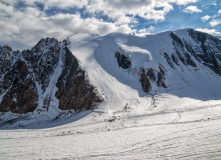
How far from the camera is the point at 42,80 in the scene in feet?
115

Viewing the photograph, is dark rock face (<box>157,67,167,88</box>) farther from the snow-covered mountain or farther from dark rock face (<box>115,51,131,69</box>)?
dark rock face (<box>115,51,131,69</box>)

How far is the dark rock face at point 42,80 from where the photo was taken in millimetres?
29781

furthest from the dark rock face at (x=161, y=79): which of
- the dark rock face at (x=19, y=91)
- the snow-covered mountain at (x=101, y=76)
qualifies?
the dark rock face at (x=19, y=91)

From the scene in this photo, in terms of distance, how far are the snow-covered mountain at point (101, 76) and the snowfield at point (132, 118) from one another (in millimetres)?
352

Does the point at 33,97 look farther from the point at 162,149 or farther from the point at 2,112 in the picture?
the point at 162,149

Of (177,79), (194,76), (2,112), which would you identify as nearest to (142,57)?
(177,79)

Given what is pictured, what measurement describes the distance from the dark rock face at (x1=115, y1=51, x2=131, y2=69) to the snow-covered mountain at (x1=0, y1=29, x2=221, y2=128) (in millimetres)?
355

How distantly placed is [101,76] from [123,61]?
1197cm

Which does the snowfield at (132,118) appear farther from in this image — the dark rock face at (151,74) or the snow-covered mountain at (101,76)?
the dark rock face at (151,74)

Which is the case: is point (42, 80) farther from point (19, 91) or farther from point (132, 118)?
point (132, 118)

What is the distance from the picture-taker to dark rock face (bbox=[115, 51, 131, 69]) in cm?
4244

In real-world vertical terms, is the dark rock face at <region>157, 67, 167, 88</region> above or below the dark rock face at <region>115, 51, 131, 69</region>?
below

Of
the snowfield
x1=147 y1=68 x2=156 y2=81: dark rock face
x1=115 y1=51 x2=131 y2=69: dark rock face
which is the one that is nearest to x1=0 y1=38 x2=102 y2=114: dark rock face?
the snowfield

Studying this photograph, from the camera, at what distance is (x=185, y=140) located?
39.5 feet
